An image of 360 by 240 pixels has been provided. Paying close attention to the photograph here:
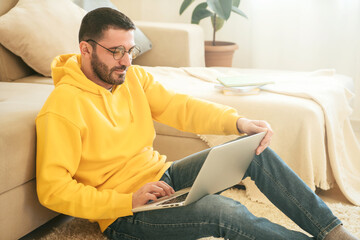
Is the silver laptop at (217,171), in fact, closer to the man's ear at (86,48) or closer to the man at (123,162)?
the man at (123,162)

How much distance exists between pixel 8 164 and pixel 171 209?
45 centimetres

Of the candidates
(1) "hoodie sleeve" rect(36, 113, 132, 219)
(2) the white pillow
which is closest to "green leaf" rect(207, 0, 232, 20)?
(2) the white pillow

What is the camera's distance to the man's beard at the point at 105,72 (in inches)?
49.3

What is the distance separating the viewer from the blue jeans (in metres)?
1.08

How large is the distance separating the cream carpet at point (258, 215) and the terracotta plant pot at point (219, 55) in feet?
4.06

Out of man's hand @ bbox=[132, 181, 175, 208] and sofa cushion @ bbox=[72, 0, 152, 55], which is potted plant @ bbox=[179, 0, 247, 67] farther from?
man's hand @ bbox=[132, 181, 175, 208]

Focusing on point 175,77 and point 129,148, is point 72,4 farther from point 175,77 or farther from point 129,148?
point 129,148

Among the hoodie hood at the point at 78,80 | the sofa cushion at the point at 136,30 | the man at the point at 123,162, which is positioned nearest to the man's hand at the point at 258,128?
the man at the point at 123,162

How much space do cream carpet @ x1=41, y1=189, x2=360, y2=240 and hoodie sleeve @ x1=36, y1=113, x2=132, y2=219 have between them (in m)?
0.34

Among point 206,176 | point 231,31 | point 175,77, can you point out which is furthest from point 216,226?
point 231,31

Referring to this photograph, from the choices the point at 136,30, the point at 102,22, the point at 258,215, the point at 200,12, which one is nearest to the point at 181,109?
the point at 102,22

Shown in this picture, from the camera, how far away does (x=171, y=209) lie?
115 cm

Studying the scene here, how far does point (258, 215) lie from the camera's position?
5.41ft

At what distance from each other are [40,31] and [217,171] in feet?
4.12
